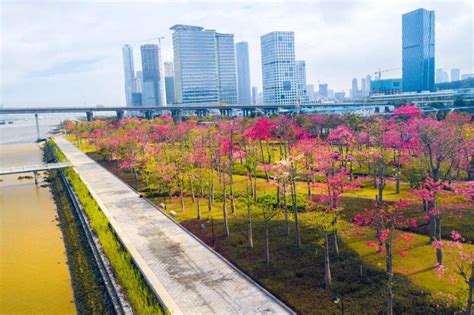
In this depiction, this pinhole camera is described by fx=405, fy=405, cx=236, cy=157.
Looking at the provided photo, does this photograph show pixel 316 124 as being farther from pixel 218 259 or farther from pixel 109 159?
pixel 218 259

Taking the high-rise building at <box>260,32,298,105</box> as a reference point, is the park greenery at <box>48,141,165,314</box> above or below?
below

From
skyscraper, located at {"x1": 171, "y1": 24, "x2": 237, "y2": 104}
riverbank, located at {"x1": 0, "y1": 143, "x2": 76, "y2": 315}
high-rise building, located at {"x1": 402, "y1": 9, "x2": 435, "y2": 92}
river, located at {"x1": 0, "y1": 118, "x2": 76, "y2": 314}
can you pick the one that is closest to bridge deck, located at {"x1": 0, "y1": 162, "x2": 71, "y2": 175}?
riverbank, located at {"x1": 0, "y1": 143, "x2": 76, "y2": 315}

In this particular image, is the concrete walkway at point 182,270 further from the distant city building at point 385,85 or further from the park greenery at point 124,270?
the distant city building at point 385,85

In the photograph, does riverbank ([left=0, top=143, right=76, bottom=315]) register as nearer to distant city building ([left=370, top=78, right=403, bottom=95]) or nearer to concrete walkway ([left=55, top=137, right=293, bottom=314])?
concrete walkway ([left=55, top=137, right=293, bottom=314])

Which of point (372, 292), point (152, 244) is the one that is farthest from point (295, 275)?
Answer: point (152, 244)

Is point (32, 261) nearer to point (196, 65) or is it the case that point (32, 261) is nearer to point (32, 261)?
point (32, 261)

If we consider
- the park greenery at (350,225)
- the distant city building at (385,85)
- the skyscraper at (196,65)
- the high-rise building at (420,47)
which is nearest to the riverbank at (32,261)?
the park greenery at (350,225)
